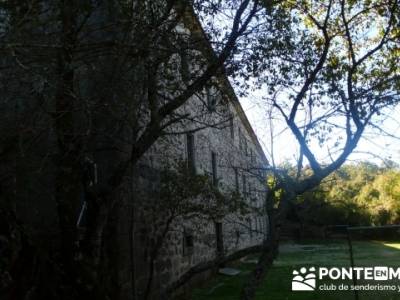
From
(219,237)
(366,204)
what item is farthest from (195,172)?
(366,204)

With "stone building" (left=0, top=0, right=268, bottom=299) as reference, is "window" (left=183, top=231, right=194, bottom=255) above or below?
below

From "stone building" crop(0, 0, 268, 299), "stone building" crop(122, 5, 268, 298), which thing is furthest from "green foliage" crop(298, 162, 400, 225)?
"stone building" crop(0, 0, 268, 299)

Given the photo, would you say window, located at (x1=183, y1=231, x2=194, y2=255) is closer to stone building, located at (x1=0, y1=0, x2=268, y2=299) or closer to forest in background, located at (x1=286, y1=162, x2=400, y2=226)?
stone building, located at (x1=0, y1=0, x2=268, y2=299)

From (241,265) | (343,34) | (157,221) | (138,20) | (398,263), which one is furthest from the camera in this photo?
(241,265)

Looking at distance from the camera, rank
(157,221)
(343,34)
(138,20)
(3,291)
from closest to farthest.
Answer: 1. (3,291)
2. (138,20)
3. (343,34)
4. (157,221)

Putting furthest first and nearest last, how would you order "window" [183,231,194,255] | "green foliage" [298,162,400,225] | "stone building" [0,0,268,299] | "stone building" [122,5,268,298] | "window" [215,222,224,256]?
"green foliage" [298,162,400,225]
"window" [215,222,224,256]
"window" [183,231,194,255]
"stone building" [122,5,268,298]
"stone building" [0,0,268,299]

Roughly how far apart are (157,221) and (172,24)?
182 inches

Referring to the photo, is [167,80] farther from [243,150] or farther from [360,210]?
[360,210]

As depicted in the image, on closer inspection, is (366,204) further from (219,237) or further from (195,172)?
(195,172)

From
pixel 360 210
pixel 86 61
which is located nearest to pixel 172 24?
pixel 86 61

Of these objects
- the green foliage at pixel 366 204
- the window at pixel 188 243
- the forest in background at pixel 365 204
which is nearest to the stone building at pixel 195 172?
the window at pixel 188 243

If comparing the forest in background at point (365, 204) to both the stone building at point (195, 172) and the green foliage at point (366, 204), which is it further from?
the stone building at point (195, 172)

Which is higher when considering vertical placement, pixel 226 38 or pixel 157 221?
pixel 226 38

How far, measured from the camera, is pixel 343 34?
8695 mm
